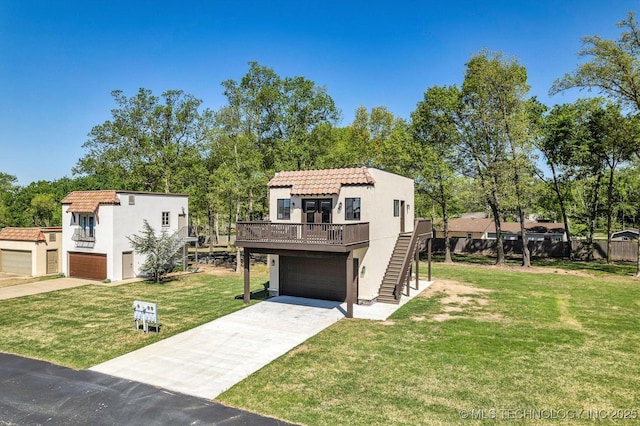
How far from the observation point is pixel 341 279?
18.0m

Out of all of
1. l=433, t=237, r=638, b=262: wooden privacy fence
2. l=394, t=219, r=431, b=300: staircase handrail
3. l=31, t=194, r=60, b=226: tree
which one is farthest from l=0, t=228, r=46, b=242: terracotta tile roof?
l=433, t=237, r=638, b=262: wooden privacy fence

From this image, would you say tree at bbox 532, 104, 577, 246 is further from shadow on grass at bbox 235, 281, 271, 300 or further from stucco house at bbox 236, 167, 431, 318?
shadow on grass at bbox 235, 281, 271, 300

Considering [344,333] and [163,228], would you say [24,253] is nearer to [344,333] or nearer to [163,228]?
[163,228]

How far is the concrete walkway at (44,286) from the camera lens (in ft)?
66.0

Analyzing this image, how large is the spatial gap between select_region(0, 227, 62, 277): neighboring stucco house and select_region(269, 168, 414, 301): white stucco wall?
56.9 feet

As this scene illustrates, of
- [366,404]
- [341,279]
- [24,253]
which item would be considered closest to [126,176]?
[24,253]

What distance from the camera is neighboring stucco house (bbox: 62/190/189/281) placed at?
2372 cm

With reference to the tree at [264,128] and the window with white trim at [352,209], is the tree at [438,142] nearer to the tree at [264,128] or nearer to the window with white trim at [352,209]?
the tree at [264,128]

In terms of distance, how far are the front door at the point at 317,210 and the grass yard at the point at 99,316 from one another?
508 cm

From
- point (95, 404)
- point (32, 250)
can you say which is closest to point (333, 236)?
point (95, 404)

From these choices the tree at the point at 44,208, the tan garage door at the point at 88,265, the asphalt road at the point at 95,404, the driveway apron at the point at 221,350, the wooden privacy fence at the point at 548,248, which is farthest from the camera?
the tree at the point at 44,208

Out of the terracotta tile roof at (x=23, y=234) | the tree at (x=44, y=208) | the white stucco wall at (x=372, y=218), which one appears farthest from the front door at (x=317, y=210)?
the tree at (x=44, y=208)

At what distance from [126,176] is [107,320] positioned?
27.5 m

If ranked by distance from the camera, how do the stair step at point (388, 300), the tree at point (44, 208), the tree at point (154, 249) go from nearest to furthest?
the stair step at point (388, 300) → the tree at point (154, 249) → the tree at point (44, 208)
